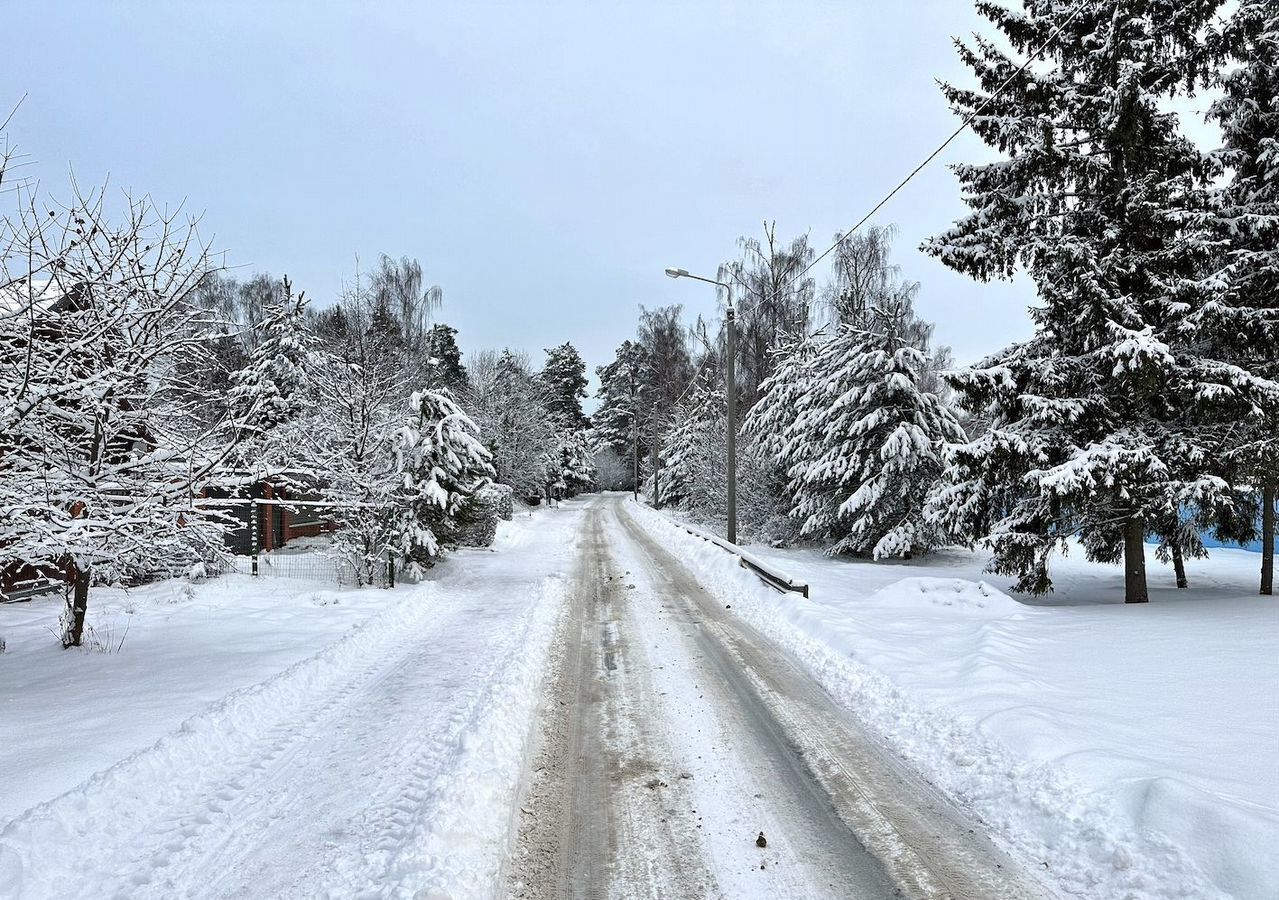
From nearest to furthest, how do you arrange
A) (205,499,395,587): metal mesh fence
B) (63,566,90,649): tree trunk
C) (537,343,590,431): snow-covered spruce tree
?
1. (63,566,90,649): tree trunk
2. (205,499,395,587): metal mesh fence
3. (537,343,590,431): snow-covered spruce tree

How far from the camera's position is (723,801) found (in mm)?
4207

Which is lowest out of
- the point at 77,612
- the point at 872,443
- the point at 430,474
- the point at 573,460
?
the point at 77,612

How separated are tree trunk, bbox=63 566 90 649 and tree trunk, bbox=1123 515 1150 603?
14.4 metres

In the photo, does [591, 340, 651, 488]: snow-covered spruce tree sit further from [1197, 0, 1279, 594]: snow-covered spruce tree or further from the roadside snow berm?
[1197, 0, 1279, 594]: snow-covered spruce tree

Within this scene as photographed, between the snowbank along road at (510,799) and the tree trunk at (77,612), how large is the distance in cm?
287

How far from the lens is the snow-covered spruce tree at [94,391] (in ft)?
17.0

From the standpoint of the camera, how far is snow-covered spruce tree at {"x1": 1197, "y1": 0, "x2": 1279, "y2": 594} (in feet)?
29.5

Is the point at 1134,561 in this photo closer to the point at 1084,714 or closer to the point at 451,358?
the point at 1084,714

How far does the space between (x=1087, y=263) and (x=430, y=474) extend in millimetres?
11782

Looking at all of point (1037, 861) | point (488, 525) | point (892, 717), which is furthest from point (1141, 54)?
point (488, 525)

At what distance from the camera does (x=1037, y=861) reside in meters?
3.53

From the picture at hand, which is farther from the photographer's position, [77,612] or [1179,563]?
[1179,563]

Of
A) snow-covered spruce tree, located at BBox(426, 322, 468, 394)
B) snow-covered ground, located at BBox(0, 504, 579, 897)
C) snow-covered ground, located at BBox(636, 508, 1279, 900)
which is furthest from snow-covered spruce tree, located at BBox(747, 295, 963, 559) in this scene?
snow-covered spruce tree, located at BBox(426, 322, 468, 394)

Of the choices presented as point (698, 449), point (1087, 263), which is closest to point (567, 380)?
point (698, 449)
